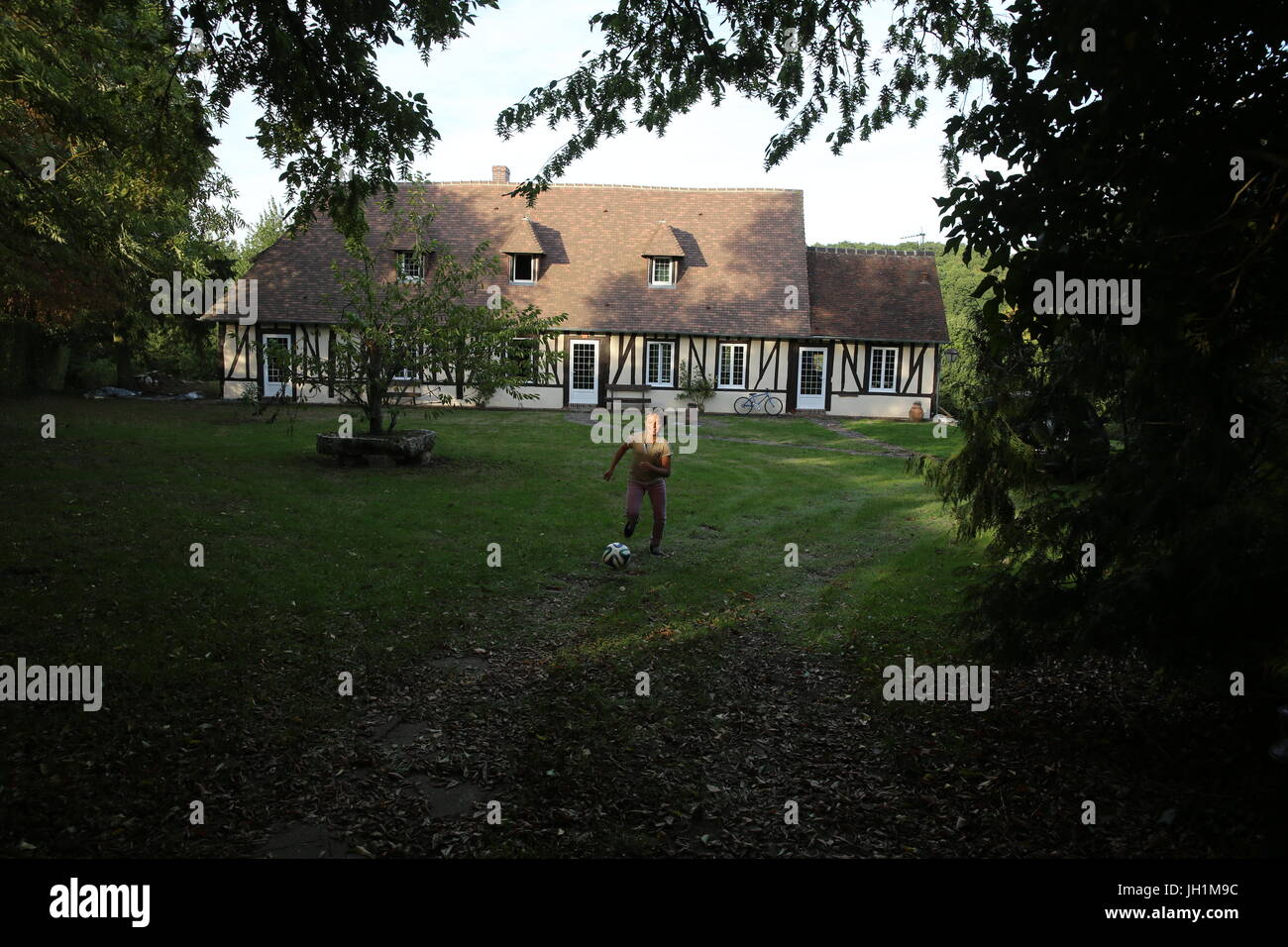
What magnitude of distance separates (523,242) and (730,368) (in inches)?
361

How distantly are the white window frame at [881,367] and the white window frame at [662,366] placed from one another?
7580mm

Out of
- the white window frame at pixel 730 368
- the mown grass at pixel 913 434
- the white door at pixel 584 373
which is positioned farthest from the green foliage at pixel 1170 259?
the white door at pixel 584 373

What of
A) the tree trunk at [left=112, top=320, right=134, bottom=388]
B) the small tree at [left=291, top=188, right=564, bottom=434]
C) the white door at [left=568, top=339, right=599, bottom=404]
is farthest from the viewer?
the tree trunk at [left=112, top=320, right=134, bottom=388]

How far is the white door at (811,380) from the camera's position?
1232 inches

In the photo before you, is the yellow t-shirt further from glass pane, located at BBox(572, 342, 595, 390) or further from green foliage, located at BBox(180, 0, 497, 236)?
glass pane, located at BBox(572, 342, 595, 390)

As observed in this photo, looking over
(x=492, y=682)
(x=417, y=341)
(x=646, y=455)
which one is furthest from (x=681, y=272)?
(x=492, y=682)

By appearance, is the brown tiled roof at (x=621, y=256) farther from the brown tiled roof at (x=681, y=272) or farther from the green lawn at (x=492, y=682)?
the green lawn at (x=492, y=682)

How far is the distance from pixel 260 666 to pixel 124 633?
1.24m

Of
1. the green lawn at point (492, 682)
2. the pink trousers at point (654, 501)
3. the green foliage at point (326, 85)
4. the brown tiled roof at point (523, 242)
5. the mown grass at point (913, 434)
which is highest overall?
the brown tiled roof at point (523, 242)

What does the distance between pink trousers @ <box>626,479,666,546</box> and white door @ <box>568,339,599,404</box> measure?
20.5 m

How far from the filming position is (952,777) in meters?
5.25

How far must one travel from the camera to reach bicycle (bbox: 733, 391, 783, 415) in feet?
100

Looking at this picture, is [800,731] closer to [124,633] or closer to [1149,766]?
[1149,766]

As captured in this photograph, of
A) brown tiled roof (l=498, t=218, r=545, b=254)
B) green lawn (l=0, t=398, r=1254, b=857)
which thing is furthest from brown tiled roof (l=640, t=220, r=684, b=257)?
green lawn (l=0, t=398, r=1254, b=857)
